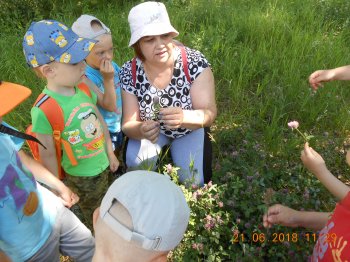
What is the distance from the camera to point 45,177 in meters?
1.87

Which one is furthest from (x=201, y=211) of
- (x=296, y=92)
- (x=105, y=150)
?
(x=296, y=92)

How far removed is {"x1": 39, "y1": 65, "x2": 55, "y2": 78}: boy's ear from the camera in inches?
73.4

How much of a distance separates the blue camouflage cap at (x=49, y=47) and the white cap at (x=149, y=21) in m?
0.62

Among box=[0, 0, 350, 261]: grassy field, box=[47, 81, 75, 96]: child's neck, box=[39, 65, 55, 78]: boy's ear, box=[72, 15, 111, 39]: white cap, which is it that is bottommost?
box=[0, 0, 350, 261]: grassy field

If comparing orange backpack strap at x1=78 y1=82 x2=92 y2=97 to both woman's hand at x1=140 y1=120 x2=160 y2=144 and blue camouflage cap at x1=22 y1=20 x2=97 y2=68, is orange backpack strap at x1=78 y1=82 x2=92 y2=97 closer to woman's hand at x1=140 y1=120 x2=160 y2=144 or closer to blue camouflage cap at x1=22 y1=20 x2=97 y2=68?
blue camouflage cap at x1=22 y1=20 x2=97 y2=68

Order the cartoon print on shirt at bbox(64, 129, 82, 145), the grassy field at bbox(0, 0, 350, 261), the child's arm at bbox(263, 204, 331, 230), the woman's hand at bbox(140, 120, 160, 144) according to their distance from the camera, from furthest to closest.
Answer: the woman's hand at bbox(140, 120, 160, 144)
the grassy field at bbox(0, 0, 350, 261)
the cartoon print on shirt at bbox(64, 129, 82, 145)
the child's arm at bbox(263, 204, 331, 230)

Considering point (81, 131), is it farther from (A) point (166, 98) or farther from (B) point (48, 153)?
(A) point (166, 98)

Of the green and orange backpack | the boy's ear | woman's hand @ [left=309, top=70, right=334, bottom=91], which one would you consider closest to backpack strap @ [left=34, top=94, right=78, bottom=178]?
the green and orange backpack

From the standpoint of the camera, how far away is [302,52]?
362cm

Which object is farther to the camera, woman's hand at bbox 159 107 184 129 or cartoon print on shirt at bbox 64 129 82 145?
woman's hand at bbox 159 107 184 129

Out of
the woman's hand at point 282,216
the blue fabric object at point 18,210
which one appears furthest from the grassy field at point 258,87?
the blue fabric object at point 18,210

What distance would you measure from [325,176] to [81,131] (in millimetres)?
1311

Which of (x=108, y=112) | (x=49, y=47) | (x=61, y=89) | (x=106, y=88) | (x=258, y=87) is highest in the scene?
(x=49, y=47)

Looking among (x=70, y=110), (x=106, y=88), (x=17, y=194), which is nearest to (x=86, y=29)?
(x=106, y=88)
